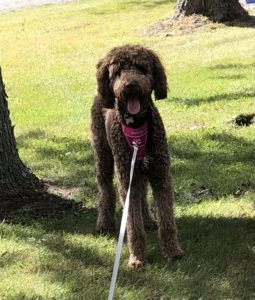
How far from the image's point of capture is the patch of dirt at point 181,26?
1414cm

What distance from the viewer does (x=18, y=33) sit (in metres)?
17.0

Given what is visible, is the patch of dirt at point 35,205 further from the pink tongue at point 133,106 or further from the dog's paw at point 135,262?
the pink tongue at point 133,106

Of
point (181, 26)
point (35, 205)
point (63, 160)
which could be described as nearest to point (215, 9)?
point (181, 26)

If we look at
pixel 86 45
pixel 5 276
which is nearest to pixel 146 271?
pixel 5 276

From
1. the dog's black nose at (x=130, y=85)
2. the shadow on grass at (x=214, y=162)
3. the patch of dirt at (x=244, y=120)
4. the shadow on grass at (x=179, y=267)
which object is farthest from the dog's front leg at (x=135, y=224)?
the patch of dirt at (x=244, y=120)

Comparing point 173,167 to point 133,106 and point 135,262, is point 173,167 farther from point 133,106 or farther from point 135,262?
point 133,106

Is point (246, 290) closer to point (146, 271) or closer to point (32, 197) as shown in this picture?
point (146, 271)

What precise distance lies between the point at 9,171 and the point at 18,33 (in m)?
11.7

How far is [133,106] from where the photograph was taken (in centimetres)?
421

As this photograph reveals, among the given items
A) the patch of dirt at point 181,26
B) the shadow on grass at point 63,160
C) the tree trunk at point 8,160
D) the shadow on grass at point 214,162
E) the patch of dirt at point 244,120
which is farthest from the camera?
the patch of dirt at point 181,26

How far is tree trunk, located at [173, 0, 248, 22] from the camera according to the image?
14.3 meters

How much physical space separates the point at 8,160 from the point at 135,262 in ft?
6.47

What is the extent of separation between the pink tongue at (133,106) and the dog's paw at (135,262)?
108cm

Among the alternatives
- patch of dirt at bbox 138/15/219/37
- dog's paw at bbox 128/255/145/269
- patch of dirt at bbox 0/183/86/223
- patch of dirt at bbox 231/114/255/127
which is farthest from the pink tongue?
patch of dirt at bbox 138/15/219/37
